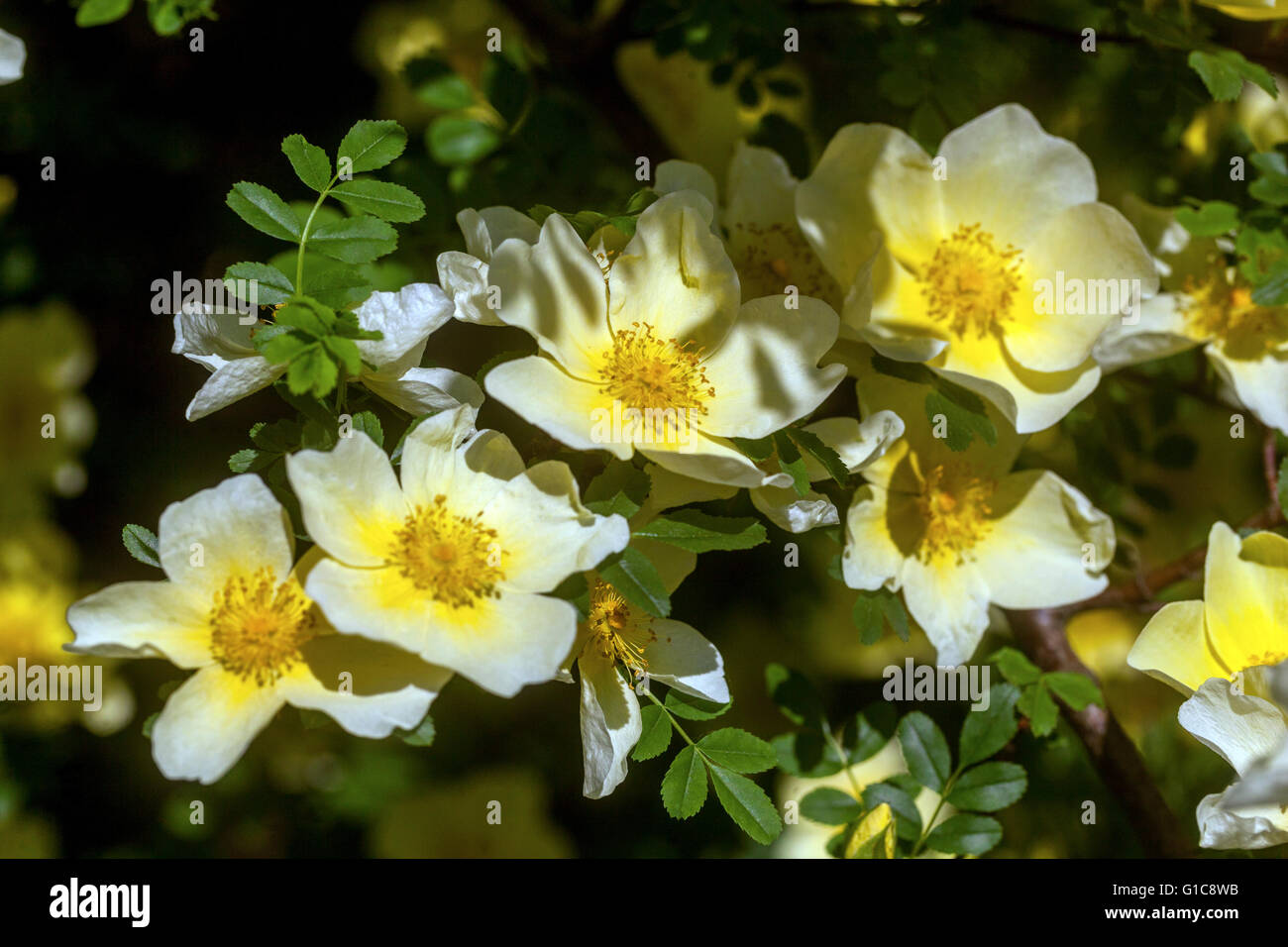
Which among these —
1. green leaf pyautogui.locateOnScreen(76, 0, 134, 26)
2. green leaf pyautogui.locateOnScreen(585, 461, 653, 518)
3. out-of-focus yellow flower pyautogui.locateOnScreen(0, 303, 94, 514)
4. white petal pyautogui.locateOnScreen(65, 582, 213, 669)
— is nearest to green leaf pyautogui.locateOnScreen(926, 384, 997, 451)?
green leaf pyautogui.locateOnScreen(585, 461, 653, 518)

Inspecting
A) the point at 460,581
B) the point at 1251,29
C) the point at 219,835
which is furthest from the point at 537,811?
the point at 1251,29

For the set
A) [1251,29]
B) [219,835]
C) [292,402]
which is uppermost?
[1251,29]

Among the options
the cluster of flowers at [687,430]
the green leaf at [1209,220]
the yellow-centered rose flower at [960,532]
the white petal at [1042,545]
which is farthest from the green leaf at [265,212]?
the green leaf at [1209,220]

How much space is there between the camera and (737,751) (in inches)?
54.7

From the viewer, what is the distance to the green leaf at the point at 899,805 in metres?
1.53

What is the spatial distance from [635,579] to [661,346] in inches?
11.4

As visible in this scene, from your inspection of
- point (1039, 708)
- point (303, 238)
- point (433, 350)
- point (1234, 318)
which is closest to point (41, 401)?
point (433, 350)

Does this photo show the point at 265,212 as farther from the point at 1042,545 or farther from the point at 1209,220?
the point at 1209,220

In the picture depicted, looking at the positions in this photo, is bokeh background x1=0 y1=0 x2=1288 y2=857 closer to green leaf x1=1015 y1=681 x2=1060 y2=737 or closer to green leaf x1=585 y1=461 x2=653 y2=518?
green leaf x1=1015 y1=681 x2=1060 y2=737

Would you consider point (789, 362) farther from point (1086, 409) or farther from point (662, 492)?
point (1086, 409)

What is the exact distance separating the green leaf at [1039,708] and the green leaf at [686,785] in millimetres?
453

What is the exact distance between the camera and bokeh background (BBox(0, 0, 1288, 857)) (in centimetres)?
184

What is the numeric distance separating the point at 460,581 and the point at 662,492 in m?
0.24

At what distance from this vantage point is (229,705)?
3.68ft
